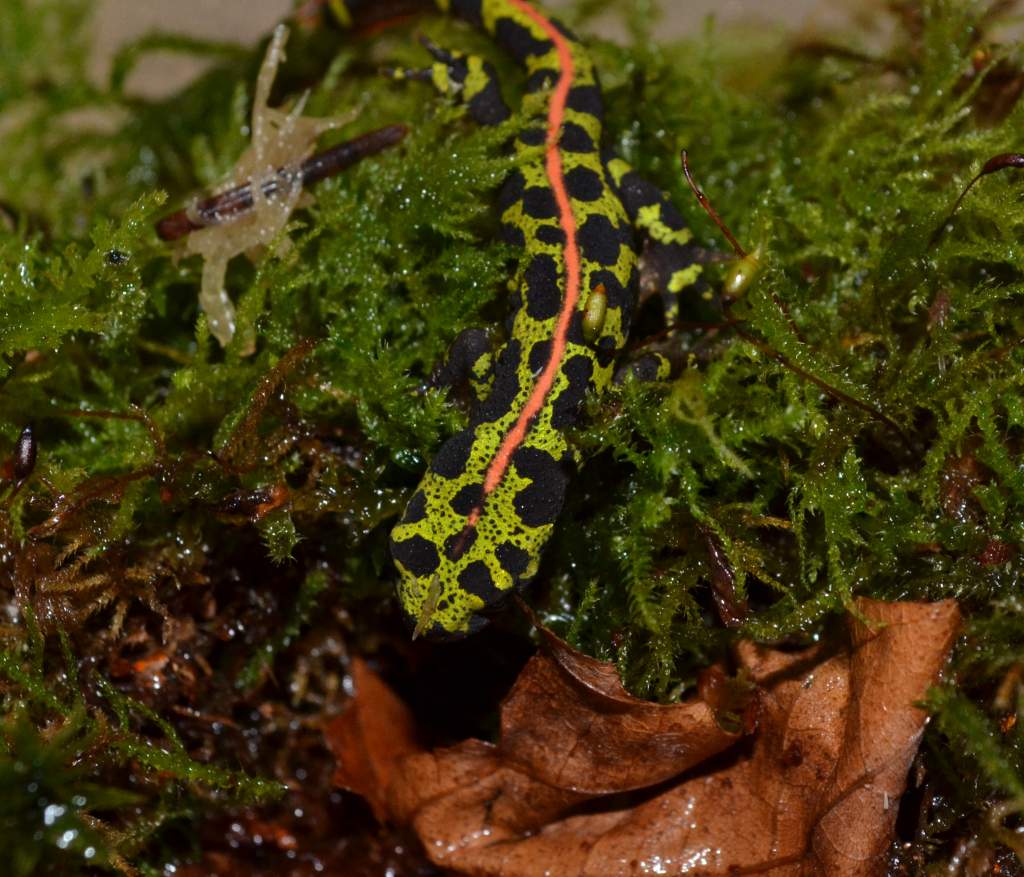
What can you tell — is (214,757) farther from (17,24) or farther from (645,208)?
(17,24)

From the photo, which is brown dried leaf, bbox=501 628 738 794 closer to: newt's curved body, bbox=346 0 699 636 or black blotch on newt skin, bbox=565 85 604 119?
newt's curved body, bbox=346 0 699 636

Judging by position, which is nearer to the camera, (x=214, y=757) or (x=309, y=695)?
(x=214, y=757)

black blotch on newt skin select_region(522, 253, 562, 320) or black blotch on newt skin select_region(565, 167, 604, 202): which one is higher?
black blotch on newt skin select_region(565, 167, 604, 202)

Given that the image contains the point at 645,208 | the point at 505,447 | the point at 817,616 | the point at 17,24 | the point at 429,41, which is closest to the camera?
the point at 817,616

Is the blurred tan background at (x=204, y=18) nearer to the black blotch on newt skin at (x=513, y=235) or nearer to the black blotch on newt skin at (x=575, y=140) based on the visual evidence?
the black blotch on newt skin at (x=575, y=140)

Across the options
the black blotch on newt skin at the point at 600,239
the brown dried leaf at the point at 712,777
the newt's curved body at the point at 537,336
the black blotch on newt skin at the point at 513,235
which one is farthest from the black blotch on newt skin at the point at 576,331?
the brown dried leaf at the point at 712,777

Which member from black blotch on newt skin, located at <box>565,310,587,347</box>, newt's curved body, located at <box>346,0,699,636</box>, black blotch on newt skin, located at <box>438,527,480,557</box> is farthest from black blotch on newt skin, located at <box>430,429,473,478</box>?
black blotch on newt skin, located at <box>565,310,587,347</box>

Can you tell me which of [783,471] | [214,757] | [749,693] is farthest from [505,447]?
[214,757]
